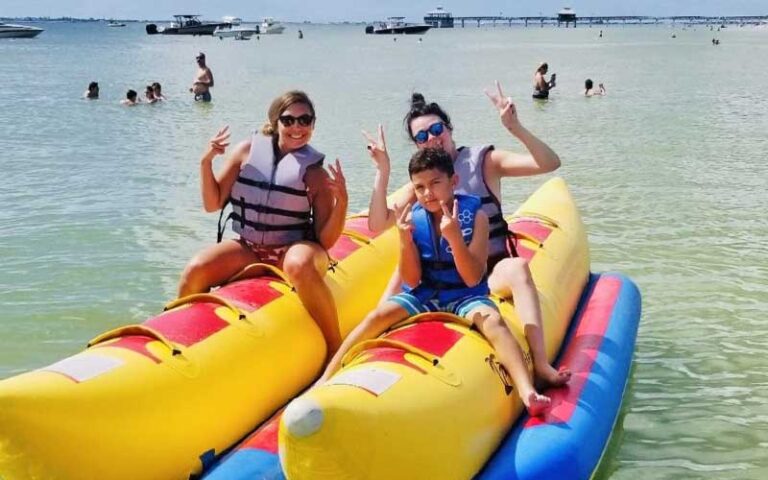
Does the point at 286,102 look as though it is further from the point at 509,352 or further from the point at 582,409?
the point at 582,409

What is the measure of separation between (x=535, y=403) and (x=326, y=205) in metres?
1.28

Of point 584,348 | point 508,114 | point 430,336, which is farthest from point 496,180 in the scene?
point 430,336

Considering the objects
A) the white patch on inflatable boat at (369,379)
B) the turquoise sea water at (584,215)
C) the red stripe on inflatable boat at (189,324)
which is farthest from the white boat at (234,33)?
the white patch on inflatable boat at (369,379)

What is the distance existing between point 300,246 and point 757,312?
275 cm

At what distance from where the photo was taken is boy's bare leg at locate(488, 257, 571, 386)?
2998 mm

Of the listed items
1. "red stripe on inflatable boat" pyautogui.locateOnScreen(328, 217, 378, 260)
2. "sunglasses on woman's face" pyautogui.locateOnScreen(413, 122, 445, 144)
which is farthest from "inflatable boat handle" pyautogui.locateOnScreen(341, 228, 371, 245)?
"sunglasses on woman's face" pyautogui.locateOnScreen(413, 122, 445, 144)

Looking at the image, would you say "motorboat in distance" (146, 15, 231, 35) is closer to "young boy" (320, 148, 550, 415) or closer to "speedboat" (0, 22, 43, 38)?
"speedboat" (0, 22, 43, 38)

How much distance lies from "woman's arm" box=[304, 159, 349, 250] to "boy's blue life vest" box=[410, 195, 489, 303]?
0.53 metres

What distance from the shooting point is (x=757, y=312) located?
15.7 feet

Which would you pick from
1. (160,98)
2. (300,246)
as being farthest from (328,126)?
(300,246)

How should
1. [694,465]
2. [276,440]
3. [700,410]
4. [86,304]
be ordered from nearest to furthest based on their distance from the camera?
[276,440] < [694,465] < [700,410] < [86,304]

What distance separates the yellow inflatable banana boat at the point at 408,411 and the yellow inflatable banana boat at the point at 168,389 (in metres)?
0.38

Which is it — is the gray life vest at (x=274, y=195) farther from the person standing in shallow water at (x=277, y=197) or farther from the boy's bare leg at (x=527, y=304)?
the boy's bare leg at (x=527, y=304)

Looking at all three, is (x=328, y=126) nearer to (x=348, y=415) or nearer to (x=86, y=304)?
(x=86, y=304)
